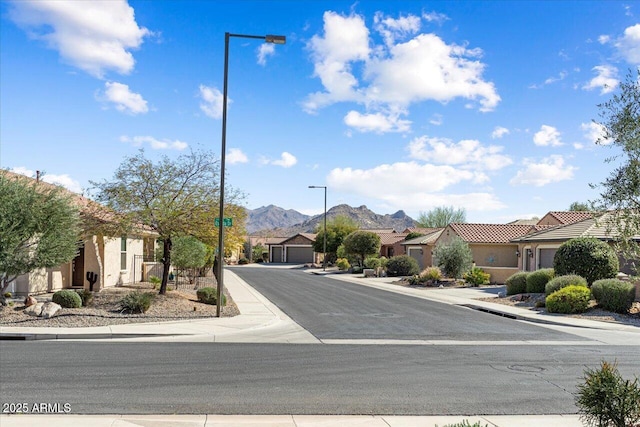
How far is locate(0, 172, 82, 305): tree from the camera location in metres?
17.5

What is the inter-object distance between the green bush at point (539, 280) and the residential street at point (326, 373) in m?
10.9

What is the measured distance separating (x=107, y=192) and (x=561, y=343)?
16.3 metres

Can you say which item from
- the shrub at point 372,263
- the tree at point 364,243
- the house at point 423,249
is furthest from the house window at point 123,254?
the tree at point 364,243

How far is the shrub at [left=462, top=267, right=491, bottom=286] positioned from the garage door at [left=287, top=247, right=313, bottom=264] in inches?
2323

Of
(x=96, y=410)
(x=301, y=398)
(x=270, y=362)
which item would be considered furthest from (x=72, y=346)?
(x=301, y=398)

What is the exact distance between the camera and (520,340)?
639 inches

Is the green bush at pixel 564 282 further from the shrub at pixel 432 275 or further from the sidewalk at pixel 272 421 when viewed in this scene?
the sidewalk at pixel 272 421

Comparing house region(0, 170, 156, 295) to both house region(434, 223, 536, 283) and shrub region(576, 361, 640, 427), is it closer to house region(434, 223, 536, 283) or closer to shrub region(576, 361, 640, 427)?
shrub region(576, 361, 640, 427)

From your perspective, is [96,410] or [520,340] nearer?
[96,410]

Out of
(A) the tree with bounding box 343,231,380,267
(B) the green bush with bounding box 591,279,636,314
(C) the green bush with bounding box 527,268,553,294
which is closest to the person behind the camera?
(B) the green bush with bounding box 591,279,636,314

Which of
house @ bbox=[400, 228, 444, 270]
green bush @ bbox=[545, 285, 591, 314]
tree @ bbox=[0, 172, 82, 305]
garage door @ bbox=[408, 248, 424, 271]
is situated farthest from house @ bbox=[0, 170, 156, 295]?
garage door @ bbox=[408, 248, 424, 271]

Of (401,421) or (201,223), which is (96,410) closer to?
(401,421)

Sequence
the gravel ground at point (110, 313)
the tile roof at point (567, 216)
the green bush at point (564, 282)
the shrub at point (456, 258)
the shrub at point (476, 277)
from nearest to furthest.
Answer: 1. the gravel ground at point (110, 313)
2. the green bush at point (564, 282)
3. the shrub at point (476, 277)
4. the shrub at point (456, 258)
5. the tile roof at point (567, 216)

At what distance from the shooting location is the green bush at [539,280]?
28.1 metres
